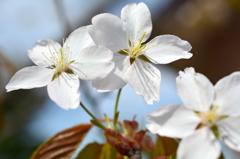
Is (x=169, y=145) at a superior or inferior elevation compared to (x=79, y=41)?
inferior

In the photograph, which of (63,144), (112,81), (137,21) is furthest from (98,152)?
(137,21)

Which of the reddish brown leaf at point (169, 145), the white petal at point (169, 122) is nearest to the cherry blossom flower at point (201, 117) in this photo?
the white petal at point (169, 122)

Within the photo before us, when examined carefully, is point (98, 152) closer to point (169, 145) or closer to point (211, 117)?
point (169, 145)

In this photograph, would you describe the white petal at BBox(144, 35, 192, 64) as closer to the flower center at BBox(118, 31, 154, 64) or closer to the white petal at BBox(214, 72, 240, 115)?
the flower center at BBox(118, 31, 154, 64)

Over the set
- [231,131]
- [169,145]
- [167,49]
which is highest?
[167,49]

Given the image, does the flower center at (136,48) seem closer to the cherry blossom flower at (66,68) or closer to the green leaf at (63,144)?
the cherry blossom flower at (66,68)
